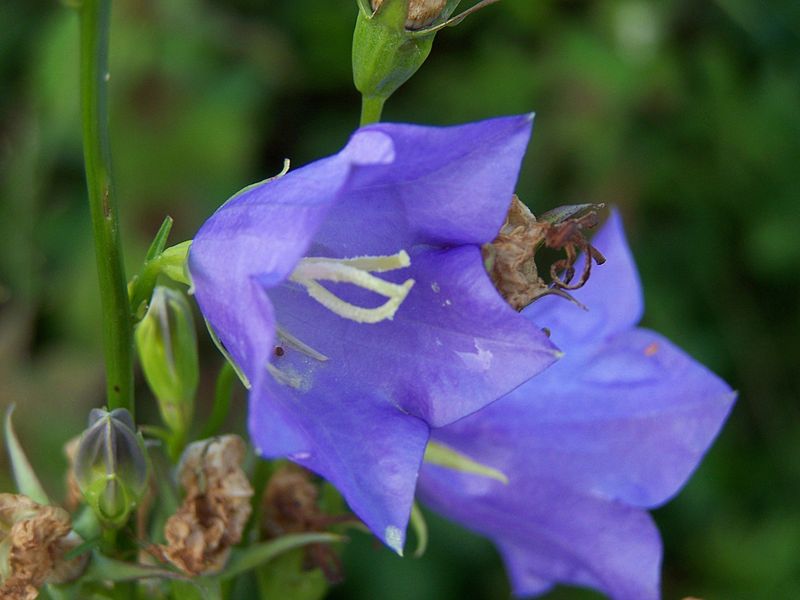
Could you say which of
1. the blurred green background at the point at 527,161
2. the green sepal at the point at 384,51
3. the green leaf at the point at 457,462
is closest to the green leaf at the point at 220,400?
the green leaf at the point at 457,462

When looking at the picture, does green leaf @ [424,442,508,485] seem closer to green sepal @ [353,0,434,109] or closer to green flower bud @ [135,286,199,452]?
green flower bud @ [135,286,199,452]

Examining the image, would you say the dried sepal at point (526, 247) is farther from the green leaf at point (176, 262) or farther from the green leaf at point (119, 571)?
the green leaf at point (119, 571)

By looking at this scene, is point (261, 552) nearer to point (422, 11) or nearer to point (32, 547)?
point (32, 547)

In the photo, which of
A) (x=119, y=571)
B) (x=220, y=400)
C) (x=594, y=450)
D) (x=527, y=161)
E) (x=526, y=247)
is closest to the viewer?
(x=526, y=247)

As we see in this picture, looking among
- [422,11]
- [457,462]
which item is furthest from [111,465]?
[422,11]

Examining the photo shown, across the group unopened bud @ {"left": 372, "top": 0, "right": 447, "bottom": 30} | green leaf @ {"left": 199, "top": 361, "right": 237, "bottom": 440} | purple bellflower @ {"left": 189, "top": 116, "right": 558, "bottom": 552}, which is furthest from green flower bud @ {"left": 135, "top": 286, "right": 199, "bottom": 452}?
unopened bud @ {"left": 372, "top": 0, "right": 447, "bottom": 30}

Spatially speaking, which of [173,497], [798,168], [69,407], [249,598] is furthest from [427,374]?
[798,168]
